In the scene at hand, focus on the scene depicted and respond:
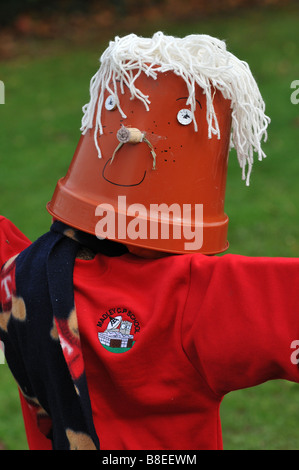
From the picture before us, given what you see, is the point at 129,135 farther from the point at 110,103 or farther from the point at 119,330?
the point at 119,330

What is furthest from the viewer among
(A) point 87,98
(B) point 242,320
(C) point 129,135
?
(A) point 87,98

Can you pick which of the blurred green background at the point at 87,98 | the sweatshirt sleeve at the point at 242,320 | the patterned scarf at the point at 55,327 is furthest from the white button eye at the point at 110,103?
the blurred green background at the point at 87,98

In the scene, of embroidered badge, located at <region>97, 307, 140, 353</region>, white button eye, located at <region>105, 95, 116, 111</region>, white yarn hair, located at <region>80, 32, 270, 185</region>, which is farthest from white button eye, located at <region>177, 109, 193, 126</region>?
embroidered badge, located at <region>97, 307, 140, 353</region>

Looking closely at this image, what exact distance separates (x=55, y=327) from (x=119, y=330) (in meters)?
0.16

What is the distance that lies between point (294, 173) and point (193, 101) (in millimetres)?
3963

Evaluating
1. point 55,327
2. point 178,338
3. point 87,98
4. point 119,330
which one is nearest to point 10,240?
point 55,327

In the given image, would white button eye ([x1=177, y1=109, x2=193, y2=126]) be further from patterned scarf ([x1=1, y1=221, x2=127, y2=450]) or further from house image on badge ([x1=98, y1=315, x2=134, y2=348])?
house image on badge ([x1=98, y1=315, x2=134, y2=348])

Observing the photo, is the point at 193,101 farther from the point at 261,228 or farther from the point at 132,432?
the point at 261,228

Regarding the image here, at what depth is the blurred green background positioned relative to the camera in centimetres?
322

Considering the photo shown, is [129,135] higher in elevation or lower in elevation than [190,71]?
lower

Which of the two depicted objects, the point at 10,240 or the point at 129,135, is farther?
the point at 10,240

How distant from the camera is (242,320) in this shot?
1.48 m

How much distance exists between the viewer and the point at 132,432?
1.68 metres

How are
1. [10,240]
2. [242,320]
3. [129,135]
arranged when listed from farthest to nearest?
[10,240] → [129,135] → [242,320]
